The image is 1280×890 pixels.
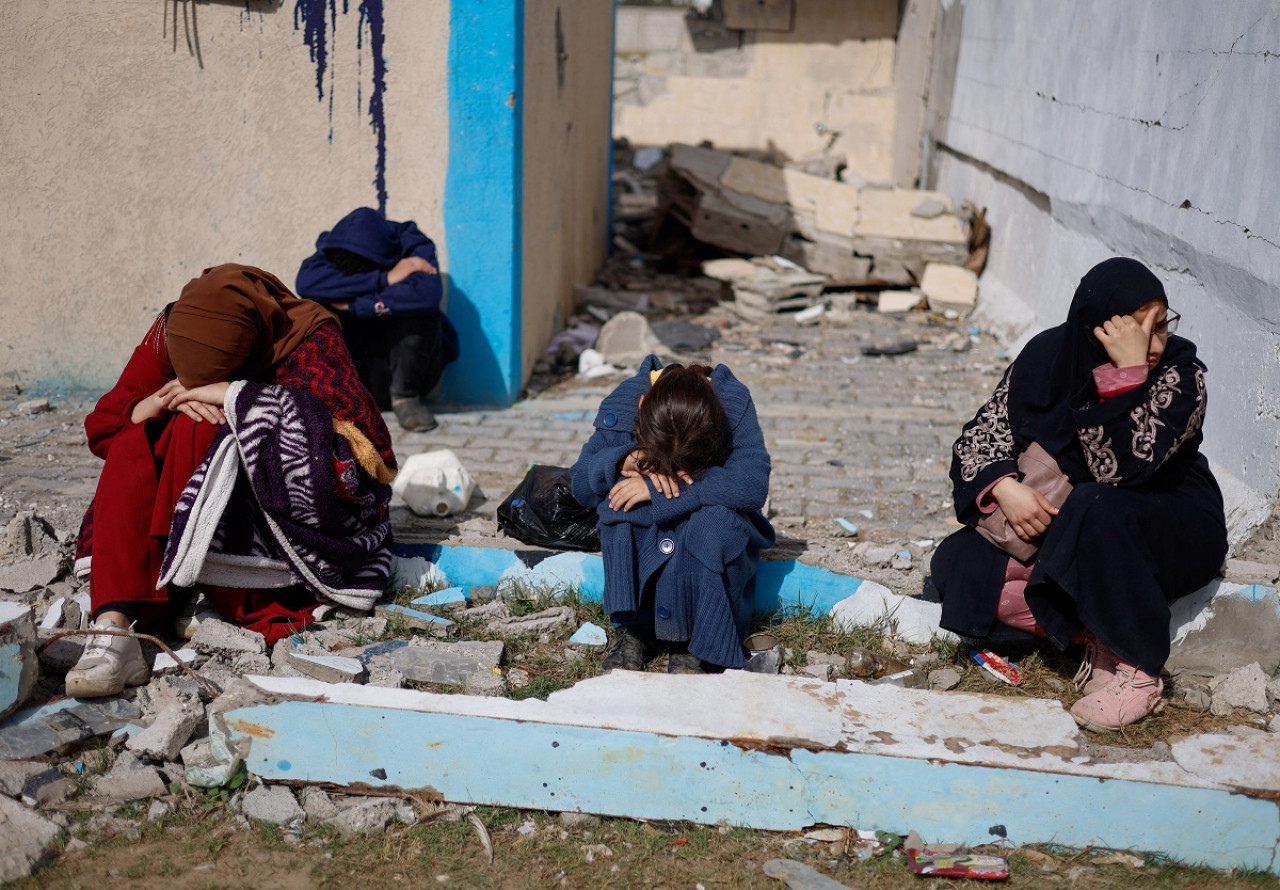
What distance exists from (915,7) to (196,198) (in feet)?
32.9

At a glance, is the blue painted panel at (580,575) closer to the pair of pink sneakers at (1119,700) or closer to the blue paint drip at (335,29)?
the pair of pink sneakers at (1119,700)

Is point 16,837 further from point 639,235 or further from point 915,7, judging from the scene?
point 915,7

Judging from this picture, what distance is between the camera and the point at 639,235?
11969mm

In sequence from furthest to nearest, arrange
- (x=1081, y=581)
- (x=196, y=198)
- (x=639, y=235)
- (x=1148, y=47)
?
(x=639, y=235)
(x=196, y=198)
(x=1148, y=47)
(x=1081, y=581)

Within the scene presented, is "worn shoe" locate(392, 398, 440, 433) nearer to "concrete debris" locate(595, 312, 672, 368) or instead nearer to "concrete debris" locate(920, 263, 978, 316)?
"concrete debris" locate(595, 312, 672, 368)

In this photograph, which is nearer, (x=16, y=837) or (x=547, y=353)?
(x=16, y=837)

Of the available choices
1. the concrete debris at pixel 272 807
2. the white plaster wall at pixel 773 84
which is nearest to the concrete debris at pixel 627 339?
the concrete debris at pixel 272 807

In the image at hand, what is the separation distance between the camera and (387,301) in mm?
5684

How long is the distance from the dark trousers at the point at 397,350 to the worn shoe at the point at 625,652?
279 centimetres

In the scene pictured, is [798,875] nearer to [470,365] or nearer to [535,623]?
[535,623]

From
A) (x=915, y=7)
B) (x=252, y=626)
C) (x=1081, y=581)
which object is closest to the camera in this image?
(x=1081, y=581)

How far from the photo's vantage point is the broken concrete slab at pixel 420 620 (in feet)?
12.3

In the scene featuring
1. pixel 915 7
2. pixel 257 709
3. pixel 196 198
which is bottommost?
pixel 257 709

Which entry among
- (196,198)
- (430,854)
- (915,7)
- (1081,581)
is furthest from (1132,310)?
(915,7)
